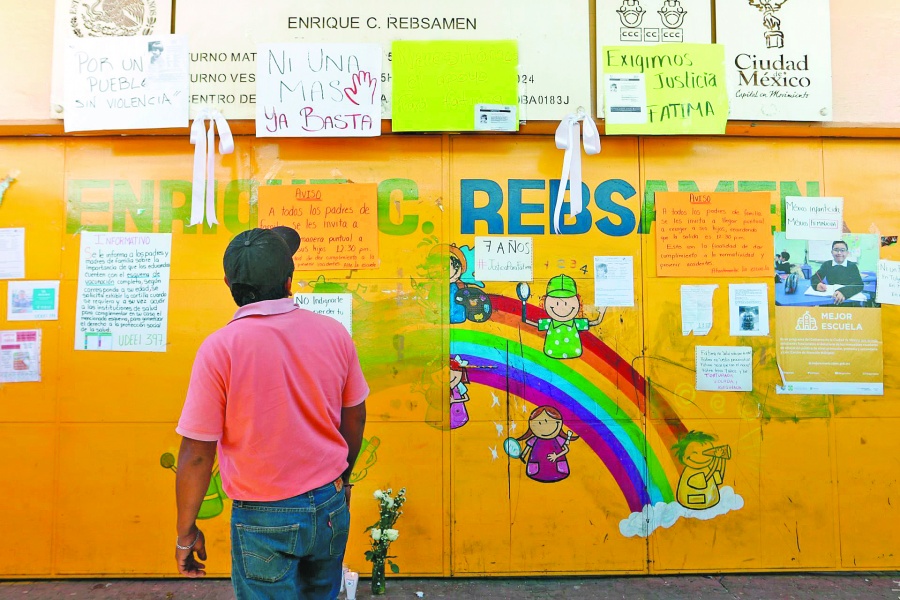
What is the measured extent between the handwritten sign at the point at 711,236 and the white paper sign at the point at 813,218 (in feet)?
0.51

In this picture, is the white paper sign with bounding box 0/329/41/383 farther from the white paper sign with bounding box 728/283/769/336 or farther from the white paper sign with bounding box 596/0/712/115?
the white paper sign with bounding box 728/283/769/336

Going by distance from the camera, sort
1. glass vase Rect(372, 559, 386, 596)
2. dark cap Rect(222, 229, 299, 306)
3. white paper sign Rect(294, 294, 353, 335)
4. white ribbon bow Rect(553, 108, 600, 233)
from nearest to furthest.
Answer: dark cap Rect(222, 229, 299, 306) → glass vase Rect(372, 559, 386, 596) → white ribbon bow Rect(553, 108, 600, 233) → white paper sign Rect(294, 294, 353, 335)

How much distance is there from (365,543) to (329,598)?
167 centimetres

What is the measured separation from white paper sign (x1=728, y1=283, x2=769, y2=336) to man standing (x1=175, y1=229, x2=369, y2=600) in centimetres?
290

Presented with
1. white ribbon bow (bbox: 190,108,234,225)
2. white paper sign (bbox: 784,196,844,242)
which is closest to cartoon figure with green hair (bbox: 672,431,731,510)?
white paper sign (bbox: 784,196,844,242)

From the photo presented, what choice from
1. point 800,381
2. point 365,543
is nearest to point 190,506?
point 365,543

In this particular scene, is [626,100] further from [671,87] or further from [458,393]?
[458,393]

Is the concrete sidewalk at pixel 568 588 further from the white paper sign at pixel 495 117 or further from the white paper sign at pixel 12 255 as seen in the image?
the white paper sign at pixel 495 117

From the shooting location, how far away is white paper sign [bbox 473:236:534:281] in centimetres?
380

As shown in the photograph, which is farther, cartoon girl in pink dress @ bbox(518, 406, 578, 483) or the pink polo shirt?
cartoon girl in pink dress @ bbox(518, 406, 578, 483)

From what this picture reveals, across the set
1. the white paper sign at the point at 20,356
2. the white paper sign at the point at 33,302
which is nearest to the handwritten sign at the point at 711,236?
the white paper sign at the point at 33,302

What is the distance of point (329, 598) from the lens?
6.97ft

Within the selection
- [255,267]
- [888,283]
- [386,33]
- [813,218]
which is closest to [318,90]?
[386,33]

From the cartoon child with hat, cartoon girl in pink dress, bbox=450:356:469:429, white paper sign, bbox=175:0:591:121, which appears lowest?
cartoon girl in pink dress, bbox=450:356:469:429
